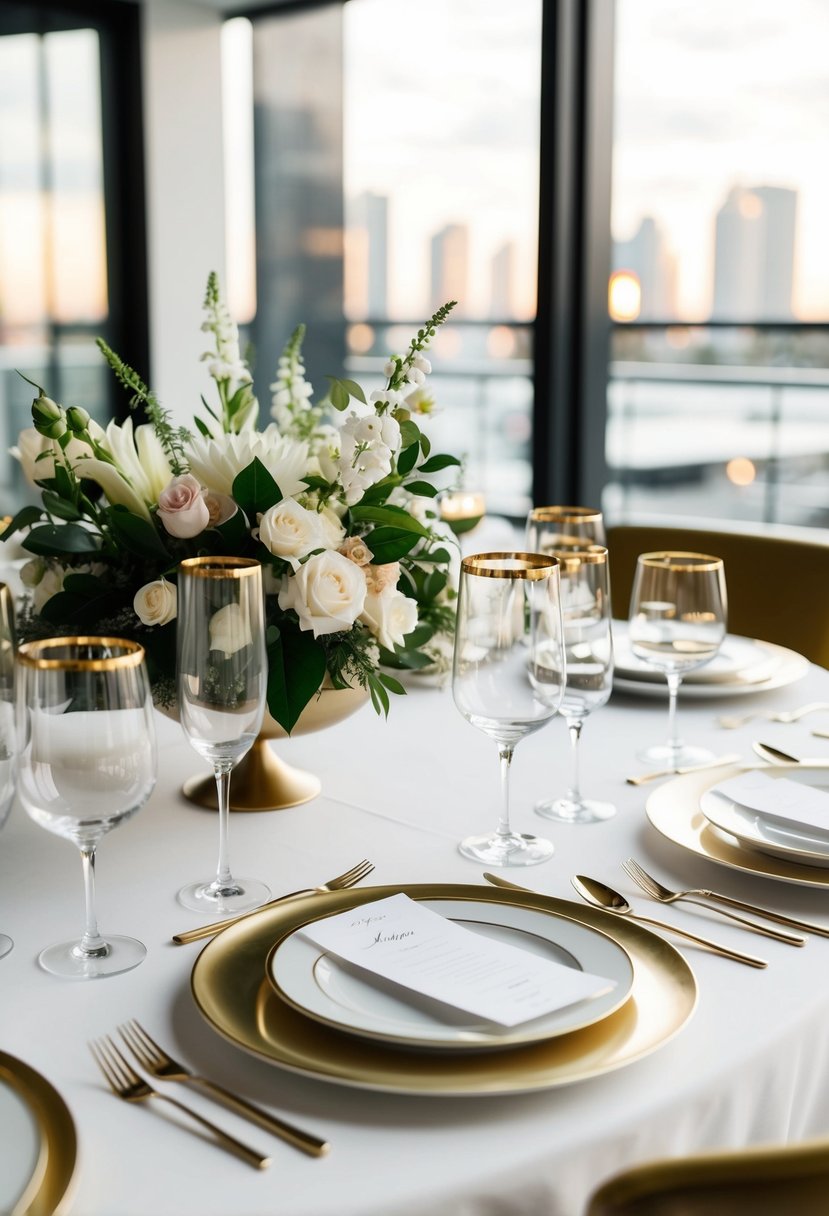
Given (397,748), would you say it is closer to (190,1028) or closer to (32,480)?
(32,480)

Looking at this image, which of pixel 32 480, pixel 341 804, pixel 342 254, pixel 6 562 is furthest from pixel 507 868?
pixel 342 254

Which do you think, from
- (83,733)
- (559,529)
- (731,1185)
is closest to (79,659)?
(83,733)

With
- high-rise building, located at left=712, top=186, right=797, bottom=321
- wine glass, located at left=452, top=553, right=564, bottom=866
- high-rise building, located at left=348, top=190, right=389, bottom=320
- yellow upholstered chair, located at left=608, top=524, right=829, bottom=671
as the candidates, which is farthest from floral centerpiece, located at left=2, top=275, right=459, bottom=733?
high-rise building, located at left=348, top=190, right=389, bottom=320

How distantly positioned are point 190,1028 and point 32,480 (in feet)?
2.19

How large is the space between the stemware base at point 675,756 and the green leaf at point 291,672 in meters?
0.43

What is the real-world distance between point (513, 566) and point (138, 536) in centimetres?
34

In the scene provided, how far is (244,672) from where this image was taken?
3.11ft

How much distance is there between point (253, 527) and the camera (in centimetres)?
115

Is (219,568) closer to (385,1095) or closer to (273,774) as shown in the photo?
(273,774)

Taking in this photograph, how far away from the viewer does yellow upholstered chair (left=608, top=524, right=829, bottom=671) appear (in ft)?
7.34

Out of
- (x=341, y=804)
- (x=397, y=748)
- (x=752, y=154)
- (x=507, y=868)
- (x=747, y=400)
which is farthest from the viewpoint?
(x=747, y=400)

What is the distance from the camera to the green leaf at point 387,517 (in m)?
1.18

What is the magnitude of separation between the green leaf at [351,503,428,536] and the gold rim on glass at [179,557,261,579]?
19 centimetres

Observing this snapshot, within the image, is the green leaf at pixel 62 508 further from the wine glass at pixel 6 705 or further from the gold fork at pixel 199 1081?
the gold fork at pixel 199 1081
